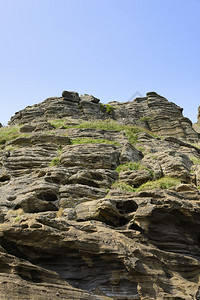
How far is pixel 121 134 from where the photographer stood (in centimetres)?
2605

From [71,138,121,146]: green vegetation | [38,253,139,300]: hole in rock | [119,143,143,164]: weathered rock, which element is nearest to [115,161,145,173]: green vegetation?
[119,143,143,164]: weathered rock

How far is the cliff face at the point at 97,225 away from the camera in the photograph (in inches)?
370

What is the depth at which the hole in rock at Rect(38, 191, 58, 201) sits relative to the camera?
1364 cm

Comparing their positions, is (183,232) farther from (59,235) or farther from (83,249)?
(59,235)

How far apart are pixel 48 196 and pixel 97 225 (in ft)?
12.2

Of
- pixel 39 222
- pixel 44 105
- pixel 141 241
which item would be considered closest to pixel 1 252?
pixel 39 222

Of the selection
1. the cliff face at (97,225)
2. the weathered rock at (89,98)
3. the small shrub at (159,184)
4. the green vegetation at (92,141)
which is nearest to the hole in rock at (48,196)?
the cliff face at (97,225)

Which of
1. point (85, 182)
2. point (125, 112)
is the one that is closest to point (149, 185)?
→ point (85, 182)

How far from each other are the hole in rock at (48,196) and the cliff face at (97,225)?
0.06 metres

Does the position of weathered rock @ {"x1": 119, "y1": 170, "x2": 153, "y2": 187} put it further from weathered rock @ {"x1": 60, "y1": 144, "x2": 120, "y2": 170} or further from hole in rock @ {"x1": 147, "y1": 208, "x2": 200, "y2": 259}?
hole in rock @ {"x1": 147, "y1": 208, "x2": 200, "y2": 259}

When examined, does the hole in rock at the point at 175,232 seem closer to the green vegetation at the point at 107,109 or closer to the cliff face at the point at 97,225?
the cliff face at the point at 97,225

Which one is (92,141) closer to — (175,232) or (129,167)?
(129,167)

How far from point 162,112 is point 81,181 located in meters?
32.2

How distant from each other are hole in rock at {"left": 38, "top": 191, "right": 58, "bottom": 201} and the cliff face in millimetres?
60
